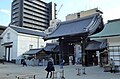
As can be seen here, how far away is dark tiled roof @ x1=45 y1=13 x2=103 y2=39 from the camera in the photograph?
110ft

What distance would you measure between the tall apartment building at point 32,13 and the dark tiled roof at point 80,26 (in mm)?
63446

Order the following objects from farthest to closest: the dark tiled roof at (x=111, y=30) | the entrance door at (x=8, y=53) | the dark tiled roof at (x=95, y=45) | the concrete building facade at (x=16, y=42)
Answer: the entrance door at (x=8, y=53) → the concrete building facade at (x=16, y=42) → the dark tiled roof at (x=95, y=45) → the dark tiled roof at (x=111, y=30)

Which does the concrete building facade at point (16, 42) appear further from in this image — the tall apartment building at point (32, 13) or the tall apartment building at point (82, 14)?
the tall apartment building at point (32, 13)

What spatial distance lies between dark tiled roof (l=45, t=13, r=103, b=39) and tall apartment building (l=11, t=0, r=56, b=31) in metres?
63.4

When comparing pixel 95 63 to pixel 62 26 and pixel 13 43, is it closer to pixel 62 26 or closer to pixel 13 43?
pixel 62 26

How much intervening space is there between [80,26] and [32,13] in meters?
74.5

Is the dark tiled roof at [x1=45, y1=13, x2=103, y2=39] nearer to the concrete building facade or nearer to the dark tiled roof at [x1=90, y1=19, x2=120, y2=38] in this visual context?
the dark tiled roof at [x1=90, y1=19, x2=120, y2=38]

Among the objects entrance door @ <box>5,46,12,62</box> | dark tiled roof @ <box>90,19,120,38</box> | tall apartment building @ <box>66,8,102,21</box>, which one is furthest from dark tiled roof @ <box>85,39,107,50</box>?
tall apartment building @ <box>66,8,102,21</box>

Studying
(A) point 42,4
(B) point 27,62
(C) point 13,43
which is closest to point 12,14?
(A) point 42,4

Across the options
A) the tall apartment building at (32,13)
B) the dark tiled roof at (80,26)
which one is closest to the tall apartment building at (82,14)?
the tall apartment building at (32,13)

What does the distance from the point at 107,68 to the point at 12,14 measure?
92.5 m

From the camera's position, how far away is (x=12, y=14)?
108m

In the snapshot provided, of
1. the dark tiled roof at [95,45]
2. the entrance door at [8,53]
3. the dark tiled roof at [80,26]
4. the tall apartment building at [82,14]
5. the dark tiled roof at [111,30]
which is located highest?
the tall apartment building at [82,14]

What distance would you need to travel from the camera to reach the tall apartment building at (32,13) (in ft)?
335
